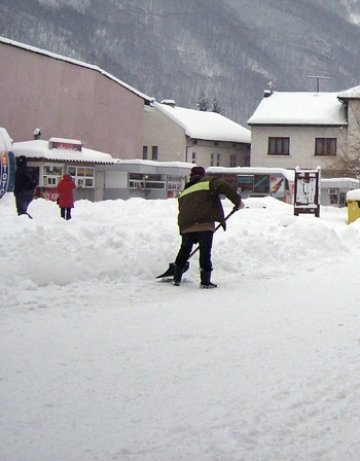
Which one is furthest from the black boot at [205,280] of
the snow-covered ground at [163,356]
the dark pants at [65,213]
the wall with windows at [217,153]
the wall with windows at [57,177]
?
the wall with windows at [217,153]

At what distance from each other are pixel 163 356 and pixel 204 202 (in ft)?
13.5

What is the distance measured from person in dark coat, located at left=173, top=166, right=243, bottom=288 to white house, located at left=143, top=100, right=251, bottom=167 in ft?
166

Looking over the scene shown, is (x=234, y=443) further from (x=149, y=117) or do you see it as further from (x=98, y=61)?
(x=98, y=61)

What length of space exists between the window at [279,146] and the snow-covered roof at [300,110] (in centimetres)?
131

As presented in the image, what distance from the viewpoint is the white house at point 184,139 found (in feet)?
197

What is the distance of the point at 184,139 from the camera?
59969mm

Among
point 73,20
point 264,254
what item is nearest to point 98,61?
point 73,20

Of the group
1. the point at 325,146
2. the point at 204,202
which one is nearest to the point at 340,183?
the point at 325,146

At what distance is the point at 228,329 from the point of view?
6.16m

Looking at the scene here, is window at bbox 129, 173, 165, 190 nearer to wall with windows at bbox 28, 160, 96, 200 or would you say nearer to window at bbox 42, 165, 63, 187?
wall with windows at bbox 28, 160, 96, 200

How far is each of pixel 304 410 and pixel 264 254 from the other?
762 cm

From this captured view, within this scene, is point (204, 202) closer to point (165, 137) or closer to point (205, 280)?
point (205, 280)

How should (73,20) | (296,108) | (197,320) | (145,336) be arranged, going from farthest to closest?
(73,20) → (296,108) → (197,320) → (145,336)

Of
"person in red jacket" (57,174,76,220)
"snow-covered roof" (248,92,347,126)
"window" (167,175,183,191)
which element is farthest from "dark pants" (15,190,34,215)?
"snow-covered roof" (248,92,347,126)
